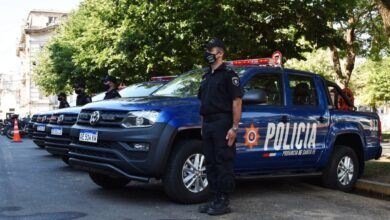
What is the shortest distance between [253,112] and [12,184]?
152 inches

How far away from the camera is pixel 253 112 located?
6965 millimetres

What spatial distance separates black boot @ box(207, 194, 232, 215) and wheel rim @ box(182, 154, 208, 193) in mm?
553

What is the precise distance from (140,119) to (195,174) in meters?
0.94

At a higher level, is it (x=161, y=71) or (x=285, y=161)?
(x=161, y=71)

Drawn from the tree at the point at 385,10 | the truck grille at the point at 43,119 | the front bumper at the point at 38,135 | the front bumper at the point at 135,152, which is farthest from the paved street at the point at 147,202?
the tree at the point at 385,10

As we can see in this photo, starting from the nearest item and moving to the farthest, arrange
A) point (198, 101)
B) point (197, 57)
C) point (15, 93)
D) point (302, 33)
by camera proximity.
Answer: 1. point (198, 101)
2. point (302, 33)
3. point (197, 57)
4. point (15, 93)

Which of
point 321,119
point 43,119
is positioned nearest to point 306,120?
point 321,119

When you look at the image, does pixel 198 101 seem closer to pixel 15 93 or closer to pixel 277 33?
pixel 277 33

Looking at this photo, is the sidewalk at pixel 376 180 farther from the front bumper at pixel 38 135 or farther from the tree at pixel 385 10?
the front bumper at pixel 38 135

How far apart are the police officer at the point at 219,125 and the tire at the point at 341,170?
269cm

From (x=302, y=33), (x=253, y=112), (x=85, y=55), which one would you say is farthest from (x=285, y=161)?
(x=85, y=55)

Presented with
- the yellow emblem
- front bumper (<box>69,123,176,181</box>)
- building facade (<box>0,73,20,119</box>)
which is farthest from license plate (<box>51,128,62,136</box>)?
building facade (<box>0,73,20,119</box>)

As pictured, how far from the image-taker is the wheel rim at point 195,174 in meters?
6.42

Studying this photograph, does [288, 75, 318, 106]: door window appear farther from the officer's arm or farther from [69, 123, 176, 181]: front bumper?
[69, 123, 176, 181]: front bumper
